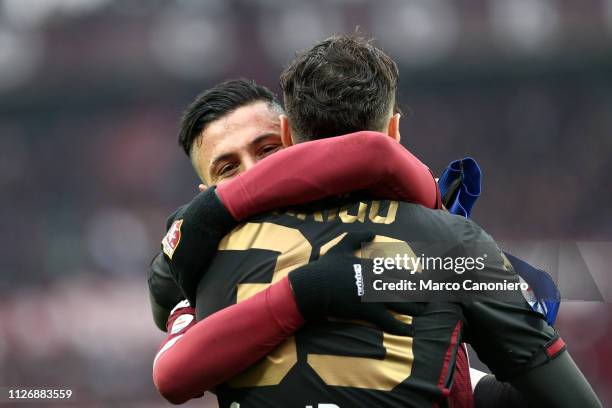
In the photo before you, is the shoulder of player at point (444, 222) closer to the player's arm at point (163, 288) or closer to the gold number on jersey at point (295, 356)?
the gold number on jersey at point (295, 356)

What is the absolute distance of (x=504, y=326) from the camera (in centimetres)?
146

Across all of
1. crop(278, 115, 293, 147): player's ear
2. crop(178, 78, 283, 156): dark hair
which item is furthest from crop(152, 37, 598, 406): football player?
crop(178, 78, 283, 156): dark hair

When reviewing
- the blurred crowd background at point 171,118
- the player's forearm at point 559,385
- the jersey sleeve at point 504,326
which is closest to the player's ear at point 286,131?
the jersey sleeve at point 504,326

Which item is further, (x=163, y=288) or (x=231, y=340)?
(x=163, y=288)

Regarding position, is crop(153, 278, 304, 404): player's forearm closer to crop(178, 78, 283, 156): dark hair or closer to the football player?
the football player

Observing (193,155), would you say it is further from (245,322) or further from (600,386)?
(600,386)

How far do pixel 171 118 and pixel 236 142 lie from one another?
5.26 meters

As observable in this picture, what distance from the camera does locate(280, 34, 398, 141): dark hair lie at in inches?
61.1

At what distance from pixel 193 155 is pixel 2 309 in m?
5.13

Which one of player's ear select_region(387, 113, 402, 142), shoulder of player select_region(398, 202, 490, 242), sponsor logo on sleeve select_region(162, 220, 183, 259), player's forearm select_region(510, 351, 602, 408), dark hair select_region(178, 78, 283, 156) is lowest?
player's forearm select_region(510, 351, 602, 408)

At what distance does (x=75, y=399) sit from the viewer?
19.8 ft

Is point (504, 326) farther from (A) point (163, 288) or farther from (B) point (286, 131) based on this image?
(A) point (163, 288)

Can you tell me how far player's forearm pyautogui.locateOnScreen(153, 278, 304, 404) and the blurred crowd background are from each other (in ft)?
16.9

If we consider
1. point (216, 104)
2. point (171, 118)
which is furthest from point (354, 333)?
point (171, 118)
